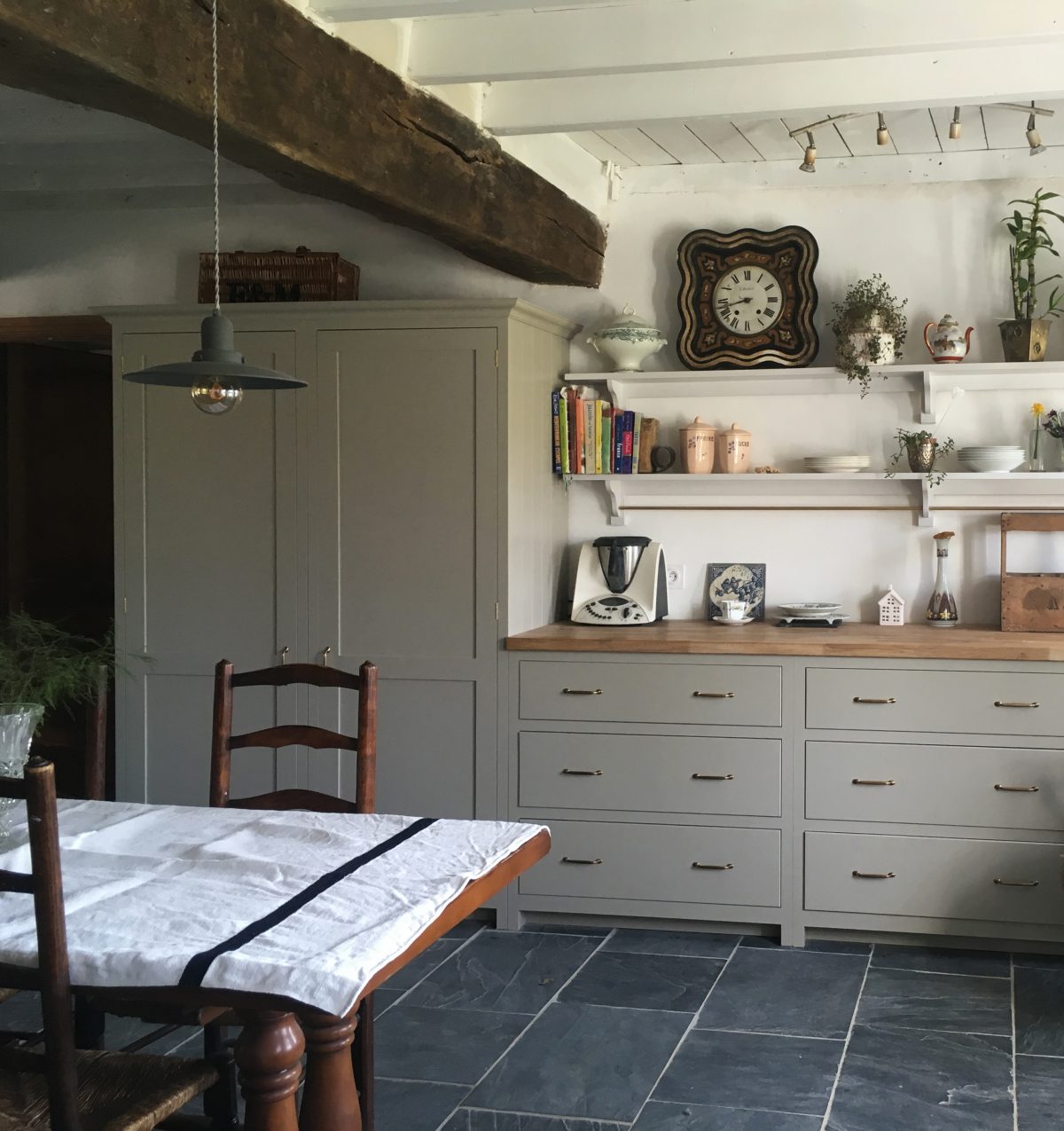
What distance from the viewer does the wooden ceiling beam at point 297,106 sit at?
2.27 m

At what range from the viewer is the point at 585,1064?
307cm

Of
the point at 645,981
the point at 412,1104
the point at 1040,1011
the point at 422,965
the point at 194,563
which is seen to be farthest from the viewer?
the point at 194,563

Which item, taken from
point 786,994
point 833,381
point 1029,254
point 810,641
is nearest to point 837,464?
point 833,381

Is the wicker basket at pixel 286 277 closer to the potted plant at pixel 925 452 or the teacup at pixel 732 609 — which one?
the teacup at pixel 732 609

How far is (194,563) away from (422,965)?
1.45 metres

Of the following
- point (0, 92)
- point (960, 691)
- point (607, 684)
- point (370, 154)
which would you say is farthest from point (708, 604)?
point (0, 92)

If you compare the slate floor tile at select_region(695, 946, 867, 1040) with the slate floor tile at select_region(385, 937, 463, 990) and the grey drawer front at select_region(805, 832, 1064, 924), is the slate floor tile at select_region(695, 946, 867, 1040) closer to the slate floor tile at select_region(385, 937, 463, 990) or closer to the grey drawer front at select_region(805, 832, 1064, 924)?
the grey drawer front at select_region(805, 832, 1064, 924)

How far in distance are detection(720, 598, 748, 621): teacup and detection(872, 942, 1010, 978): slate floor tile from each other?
111 centimetres

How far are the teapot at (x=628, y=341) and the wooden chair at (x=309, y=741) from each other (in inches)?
76.5

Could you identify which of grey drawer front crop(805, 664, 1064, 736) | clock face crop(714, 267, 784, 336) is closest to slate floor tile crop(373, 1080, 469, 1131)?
grey drawer front crop(805, 664, 1064, 736)

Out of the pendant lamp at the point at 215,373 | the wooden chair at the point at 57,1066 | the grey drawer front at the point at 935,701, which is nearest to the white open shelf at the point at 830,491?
the grey drawer front at the point at 935,701

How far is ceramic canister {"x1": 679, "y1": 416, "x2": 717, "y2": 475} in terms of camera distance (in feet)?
14.3

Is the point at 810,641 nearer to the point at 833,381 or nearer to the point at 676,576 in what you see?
the point at 676,576

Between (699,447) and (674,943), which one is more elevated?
(699,447)
